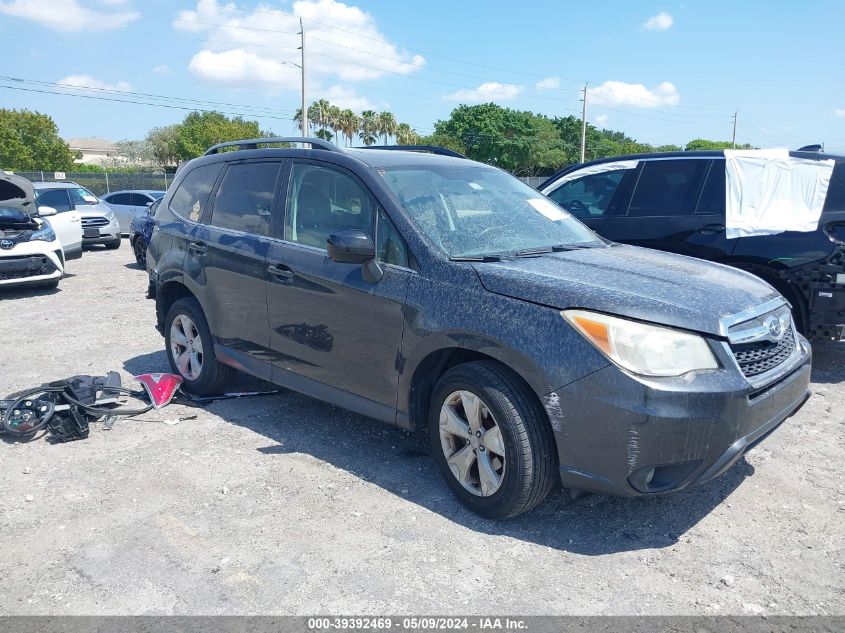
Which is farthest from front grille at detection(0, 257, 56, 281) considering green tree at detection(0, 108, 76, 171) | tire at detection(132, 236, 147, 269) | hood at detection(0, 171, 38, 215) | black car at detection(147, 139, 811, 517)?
green tree at detection(0, 108, 76, 171)

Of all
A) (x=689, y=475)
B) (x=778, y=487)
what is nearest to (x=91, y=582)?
(x=689, y=475)

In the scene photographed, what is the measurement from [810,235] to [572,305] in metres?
3.59

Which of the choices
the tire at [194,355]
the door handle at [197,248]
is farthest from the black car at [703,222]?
the tire at [194,355]

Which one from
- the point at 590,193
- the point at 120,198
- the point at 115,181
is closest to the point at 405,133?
the point at 115,181

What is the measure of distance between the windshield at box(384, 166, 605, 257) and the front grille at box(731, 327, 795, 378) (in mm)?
1270

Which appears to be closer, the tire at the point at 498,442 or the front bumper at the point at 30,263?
the tire at the point at 498,442

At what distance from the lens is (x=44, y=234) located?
418 inches

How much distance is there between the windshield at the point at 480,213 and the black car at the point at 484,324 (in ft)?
0.04

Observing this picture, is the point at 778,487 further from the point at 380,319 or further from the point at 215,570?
the point at 215,570

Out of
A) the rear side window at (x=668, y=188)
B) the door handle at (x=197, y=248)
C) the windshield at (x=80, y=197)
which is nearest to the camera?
the door handle at (x=197, y=248)

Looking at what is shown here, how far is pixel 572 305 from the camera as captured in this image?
127 inches

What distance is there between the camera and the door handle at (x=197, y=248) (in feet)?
17.2

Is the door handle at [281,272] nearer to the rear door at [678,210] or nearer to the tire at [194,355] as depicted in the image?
the tire at [194,355]

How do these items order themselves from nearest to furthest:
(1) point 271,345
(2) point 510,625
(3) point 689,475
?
1. (2) point 510,625
2. (3) point 689,475
3. (1) point 271,345
